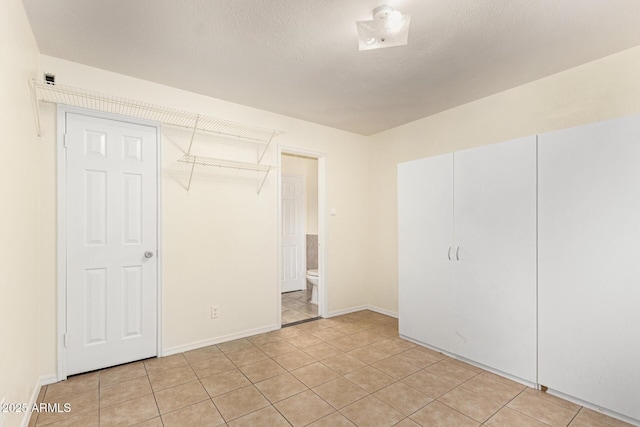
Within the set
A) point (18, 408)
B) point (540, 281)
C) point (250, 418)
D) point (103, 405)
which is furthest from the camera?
point (540, 281)

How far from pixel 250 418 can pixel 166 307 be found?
4.56ft

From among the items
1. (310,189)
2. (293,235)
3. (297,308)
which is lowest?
(297,308)

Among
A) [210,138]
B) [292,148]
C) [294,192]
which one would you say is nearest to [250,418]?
[210,138]

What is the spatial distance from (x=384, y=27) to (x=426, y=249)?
199 centimetres

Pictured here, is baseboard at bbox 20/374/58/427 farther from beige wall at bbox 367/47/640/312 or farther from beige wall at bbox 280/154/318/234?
beige wall at bbox 280/154/318/234

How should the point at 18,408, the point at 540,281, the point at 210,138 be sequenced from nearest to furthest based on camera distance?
1. the point at 18,408
2. the point at 540,281
3. the point at 210,138

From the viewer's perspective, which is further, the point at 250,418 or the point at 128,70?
the point at 128,70

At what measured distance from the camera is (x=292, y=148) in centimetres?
368

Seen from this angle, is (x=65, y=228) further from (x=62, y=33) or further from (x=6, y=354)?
(x=62, y=33)

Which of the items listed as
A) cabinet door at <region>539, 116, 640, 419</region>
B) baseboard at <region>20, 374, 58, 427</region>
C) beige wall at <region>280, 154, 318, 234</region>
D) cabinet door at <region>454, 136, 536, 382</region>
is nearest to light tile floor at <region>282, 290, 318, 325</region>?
beige wall at <region>280, 154, 318, 234</region>

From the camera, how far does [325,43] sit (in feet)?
7.14

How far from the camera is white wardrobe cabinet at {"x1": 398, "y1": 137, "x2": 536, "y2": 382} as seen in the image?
2326 millimetres

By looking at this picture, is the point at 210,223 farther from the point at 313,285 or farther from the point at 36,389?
the point at 313,285

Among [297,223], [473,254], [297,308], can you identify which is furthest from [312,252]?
[473,254]
